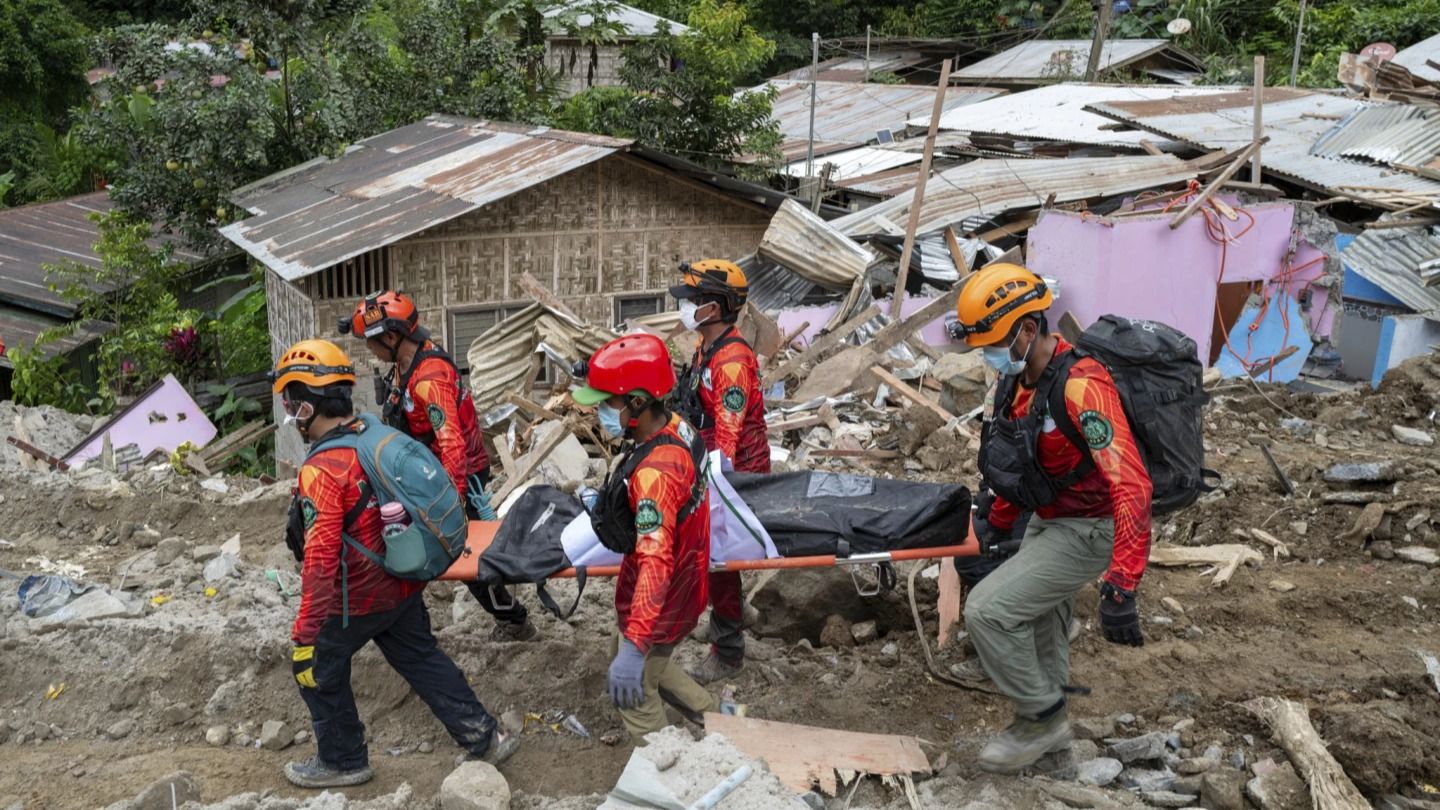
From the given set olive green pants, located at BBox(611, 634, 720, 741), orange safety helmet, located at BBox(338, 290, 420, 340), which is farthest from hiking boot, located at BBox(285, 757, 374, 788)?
orange safety helmet, located at BBox(338, 290, 420, 340)

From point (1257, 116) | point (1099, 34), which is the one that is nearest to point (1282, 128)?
point (1257, 116)

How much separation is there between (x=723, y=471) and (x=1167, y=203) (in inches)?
428

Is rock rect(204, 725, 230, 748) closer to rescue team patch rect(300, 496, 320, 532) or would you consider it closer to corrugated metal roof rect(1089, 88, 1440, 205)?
rescue team patch rect(300, 496, 320, 532)

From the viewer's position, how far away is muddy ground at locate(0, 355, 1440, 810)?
563 cm

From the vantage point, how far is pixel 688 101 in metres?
19.8

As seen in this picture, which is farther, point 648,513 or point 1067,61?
point 1067,61

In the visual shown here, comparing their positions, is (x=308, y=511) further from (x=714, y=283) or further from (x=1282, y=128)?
(x=1282, y=128)

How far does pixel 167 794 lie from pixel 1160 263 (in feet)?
40.1

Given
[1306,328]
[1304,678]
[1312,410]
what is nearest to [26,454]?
[1304,678]

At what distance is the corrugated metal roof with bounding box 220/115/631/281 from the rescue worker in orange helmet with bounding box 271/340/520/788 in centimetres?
742

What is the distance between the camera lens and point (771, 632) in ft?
23.6

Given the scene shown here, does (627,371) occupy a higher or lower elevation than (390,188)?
higher

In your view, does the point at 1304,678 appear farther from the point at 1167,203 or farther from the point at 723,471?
the point at 1167,203

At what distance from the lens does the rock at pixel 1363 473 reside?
30.5ft
